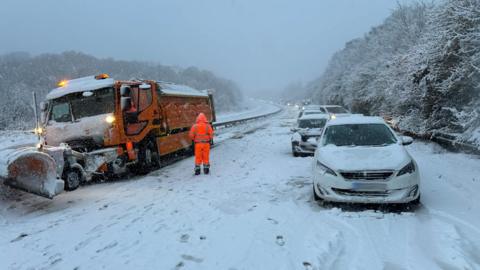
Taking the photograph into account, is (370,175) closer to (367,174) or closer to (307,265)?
(367,174)

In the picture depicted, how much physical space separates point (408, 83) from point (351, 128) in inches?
389

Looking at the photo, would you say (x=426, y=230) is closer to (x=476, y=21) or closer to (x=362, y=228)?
(x=362, y=228)

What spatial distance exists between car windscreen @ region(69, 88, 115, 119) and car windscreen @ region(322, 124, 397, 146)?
5.69m

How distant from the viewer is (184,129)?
15.1 metres

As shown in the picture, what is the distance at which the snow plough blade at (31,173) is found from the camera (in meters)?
7.25

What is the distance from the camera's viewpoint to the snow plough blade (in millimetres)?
7246

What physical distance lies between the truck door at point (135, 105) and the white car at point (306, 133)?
509 centimetres

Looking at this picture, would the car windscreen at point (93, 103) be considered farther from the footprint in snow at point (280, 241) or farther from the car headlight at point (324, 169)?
the footprint in snow at point (280, 241)

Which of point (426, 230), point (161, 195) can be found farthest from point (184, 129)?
point (426, 230)

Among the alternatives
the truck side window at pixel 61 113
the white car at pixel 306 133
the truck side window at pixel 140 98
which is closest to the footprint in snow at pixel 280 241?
the truck side window at pixel 140 98

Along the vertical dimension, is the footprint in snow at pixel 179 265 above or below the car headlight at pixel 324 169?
below

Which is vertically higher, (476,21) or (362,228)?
(476,21)

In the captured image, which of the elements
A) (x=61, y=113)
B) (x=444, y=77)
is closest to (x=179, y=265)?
(x=61, y=113)

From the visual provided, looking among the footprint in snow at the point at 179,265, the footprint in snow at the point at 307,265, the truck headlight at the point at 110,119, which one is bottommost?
the footprint in snow at the point at 179,265
